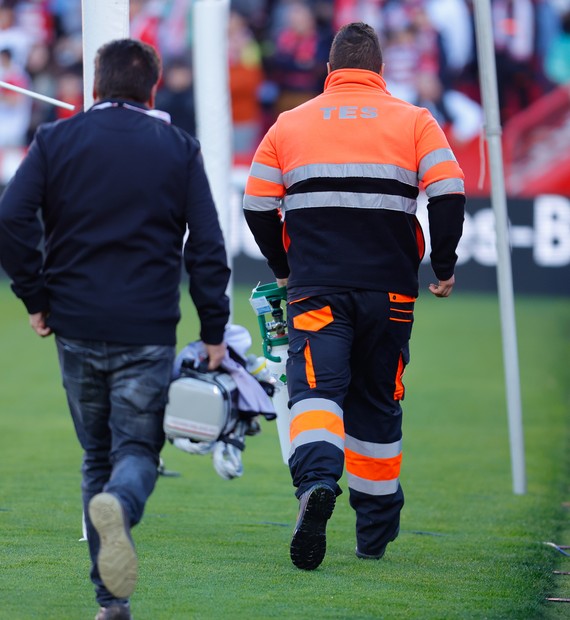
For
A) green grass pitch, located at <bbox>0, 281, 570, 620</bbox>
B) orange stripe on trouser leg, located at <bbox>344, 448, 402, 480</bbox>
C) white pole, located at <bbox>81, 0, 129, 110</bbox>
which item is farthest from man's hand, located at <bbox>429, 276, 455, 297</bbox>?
→ white pole, located at <bbox>81, 0, 129, 110</bbox>

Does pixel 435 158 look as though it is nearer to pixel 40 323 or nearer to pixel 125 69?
pixel 125 69

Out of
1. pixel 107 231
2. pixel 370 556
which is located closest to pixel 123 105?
pixel 107 231

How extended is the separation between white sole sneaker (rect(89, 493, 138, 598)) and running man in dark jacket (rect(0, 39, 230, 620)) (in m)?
0.15

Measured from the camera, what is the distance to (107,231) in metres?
4.18

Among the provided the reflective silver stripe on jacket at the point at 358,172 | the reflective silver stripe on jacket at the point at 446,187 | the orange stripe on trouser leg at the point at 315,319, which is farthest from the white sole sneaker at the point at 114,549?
the reflective silver stripe on jacket at the point at 446,187

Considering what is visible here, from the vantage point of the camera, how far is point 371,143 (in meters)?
5.28

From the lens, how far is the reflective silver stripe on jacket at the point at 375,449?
17.9 ft

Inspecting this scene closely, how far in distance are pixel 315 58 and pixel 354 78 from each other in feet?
49.4

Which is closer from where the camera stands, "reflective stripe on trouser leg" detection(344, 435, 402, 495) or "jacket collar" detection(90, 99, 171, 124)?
"jacket collar" detection(90, 99, 171, 124)

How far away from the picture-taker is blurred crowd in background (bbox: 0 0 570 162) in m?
19.9

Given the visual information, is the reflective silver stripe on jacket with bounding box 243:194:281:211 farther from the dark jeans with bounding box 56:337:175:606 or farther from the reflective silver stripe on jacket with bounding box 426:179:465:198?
the dark jeans with bounding box 56:337:175:606

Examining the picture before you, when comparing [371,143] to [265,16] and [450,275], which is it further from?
[265,16]

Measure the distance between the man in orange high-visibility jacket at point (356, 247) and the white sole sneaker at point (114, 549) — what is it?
1.24 metres

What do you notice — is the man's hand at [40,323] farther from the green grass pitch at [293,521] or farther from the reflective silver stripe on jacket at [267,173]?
the reflective silver stripe on jacket at [267,173]
